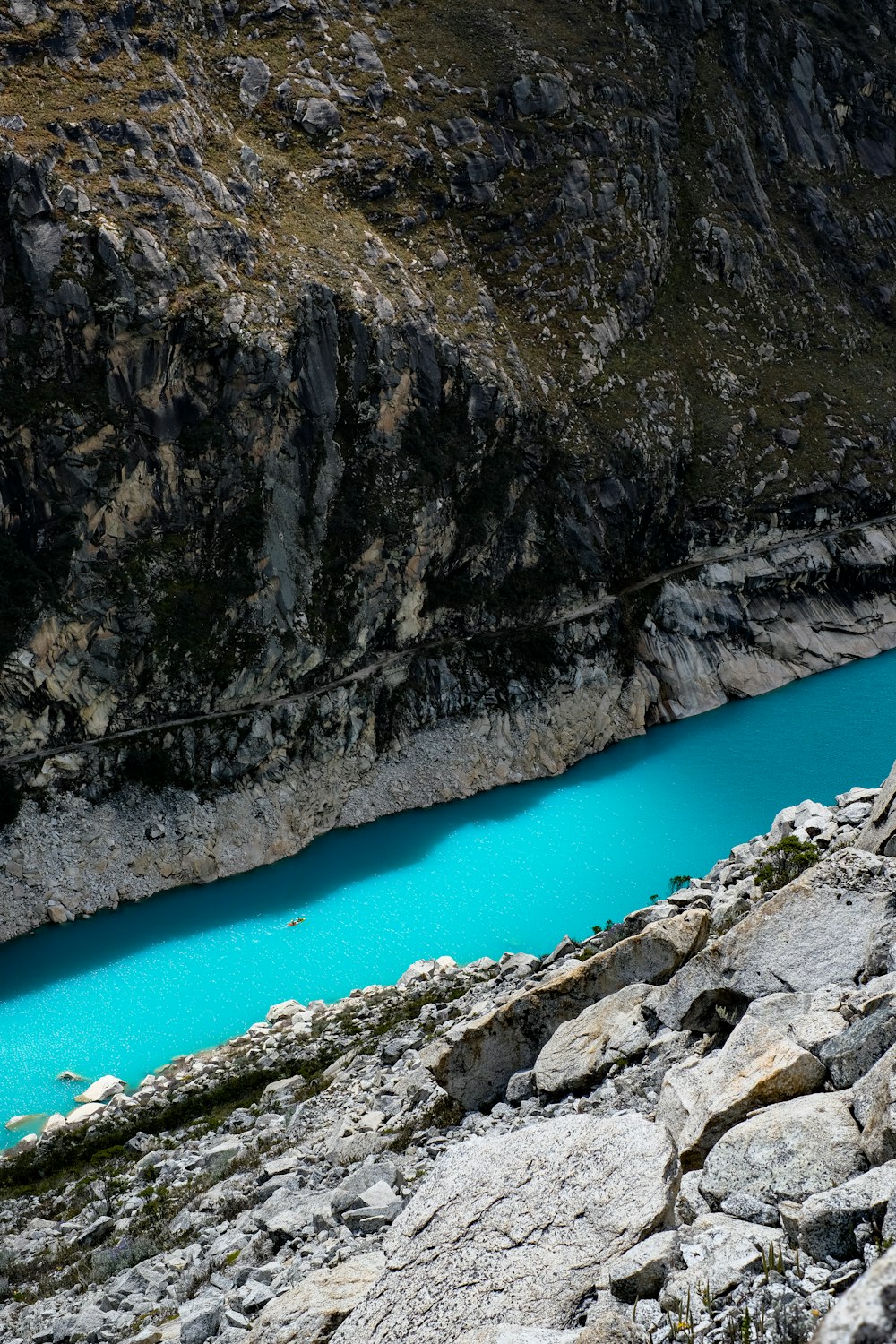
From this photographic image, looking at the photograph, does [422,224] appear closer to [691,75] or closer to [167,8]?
[167,8]

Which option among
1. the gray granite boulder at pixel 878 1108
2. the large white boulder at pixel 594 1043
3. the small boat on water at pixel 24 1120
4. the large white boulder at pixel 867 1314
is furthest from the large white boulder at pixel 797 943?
the small boat on water at pixel 24 1120

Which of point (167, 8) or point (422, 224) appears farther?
point (422, 224)

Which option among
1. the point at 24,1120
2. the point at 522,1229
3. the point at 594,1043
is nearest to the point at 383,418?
the point at 24,1120

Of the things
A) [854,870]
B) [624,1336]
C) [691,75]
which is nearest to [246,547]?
[854,870]

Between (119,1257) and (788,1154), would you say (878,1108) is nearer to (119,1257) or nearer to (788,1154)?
(788,1154)

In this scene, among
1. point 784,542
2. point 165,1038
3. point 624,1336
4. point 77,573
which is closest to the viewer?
point 624,1336

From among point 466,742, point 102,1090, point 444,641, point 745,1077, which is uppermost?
point 745,1077

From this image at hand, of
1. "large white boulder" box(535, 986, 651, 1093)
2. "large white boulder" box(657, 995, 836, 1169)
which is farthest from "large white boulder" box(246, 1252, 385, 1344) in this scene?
"large white boulder" box(535, 986, 651, 1093)
